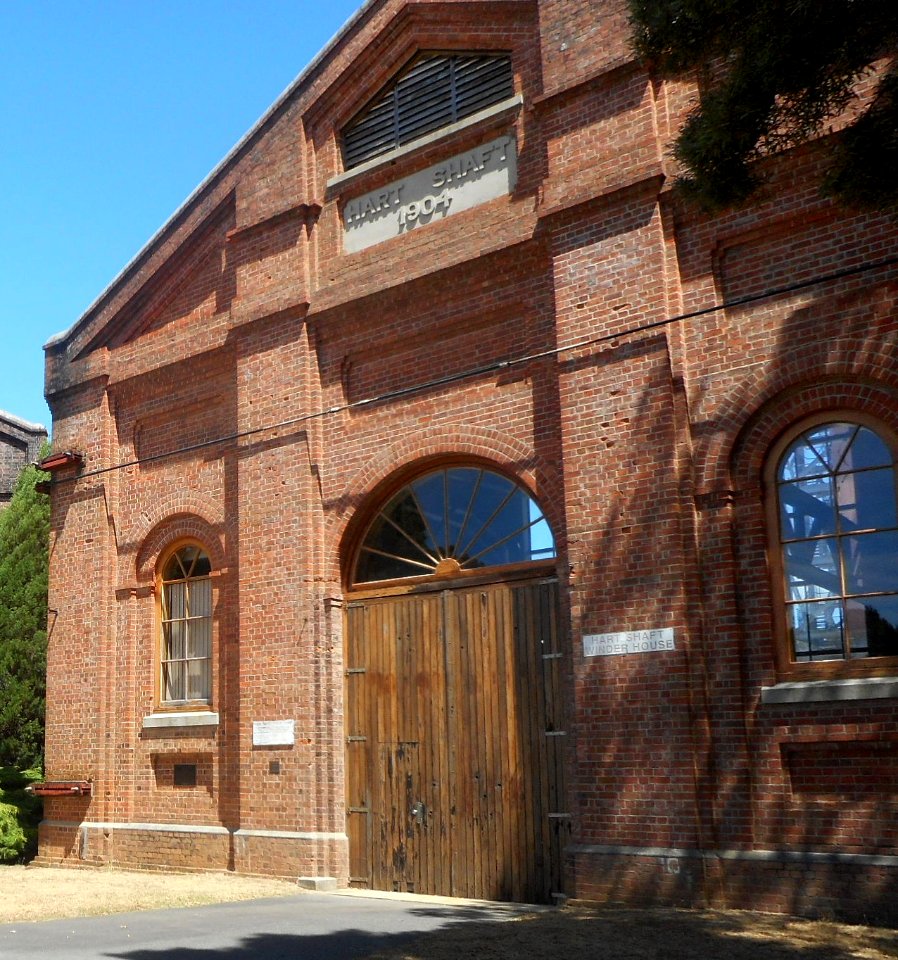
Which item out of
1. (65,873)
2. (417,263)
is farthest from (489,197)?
(65,873)

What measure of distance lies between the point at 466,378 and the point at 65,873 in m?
8.08

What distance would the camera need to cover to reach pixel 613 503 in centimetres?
1139

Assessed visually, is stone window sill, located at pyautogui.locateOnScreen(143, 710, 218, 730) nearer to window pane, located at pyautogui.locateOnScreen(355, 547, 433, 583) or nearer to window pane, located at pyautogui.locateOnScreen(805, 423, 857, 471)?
window pane, located at pyautogui.locateOnScreen(355, 547, 433, 583)

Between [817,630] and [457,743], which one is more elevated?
[817,630]

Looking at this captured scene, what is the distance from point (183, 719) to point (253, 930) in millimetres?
4998

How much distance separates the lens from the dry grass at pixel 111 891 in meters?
12.0

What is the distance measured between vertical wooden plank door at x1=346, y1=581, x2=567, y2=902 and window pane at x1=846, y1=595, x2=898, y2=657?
300 cm

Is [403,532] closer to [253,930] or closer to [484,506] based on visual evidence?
[484,506]

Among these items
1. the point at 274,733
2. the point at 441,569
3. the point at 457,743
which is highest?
the point at 441,569

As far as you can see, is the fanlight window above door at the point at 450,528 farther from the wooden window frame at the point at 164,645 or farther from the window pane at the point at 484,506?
the wooden window frame at the point at 164,645

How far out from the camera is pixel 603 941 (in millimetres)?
9180

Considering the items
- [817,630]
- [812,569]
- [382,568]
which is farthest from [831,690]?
[382,568]

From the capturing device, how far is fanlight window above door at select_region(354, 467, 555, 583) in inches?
500

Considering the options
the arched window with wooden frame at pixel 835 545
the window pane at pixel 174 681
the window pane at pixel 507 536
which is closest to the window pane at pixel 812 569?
the arched window with wooden frame at pixel 835 545
